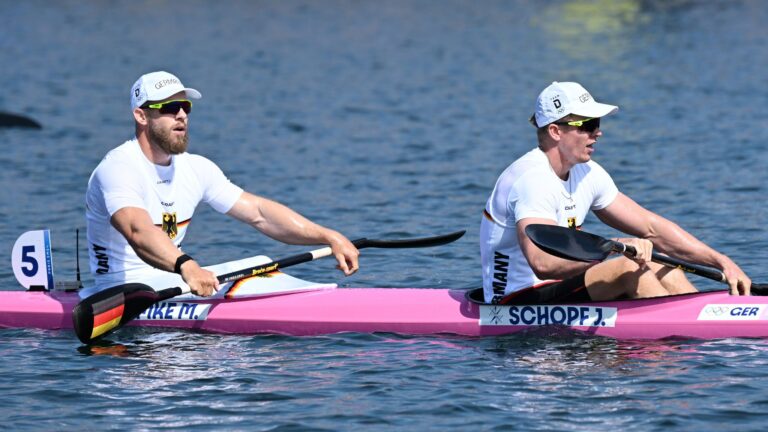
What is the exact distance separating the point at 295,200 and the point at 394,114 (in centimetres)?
772

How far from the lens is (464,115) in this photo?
22906 millimetres

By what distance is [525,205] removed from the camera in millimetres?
8602

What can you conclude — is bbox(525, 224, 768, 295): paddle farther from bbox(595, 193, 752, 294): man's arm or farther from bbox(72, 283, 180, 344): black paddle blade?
bbox(72, 283, 180, 344): black paddle blade

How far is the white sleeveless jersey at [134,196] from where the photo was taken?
358 inches

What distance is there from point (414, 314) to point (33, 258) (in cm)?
282

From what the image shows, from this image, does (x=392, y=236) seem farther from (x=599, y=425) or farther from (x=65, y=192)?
(x=599, y=425)

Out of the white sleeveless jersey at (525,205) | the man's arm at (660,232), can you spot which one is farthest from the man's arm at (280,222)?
the man's arm at (660,232)

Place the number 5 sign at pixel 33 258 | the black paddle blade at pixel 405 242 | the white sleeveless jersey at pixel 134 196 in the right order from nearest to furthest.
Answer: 1. the white sleeveless jersey at pixel 134 196
2. the number 5 sign at pixel 33 258
3. the black paddle blade at pixel 405 242

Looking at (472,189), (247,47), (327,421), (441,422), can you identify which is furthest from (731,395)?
(247,47)

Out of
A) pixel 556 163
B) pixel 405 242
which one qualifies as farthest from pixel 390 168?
pixel 556 163

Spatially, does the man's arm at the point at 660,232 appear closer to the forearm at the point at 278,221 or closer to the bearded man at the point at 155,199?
the bearded man at the point at 155,199

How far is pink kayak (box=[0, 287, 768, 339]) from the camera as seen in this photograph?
8.95 meters

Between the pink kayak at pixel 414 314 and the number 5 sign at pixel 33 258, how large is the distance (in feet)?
0.44

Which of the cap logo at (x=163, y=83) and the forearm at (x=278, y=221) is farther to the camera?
the forearm at (x=278, y=221)
